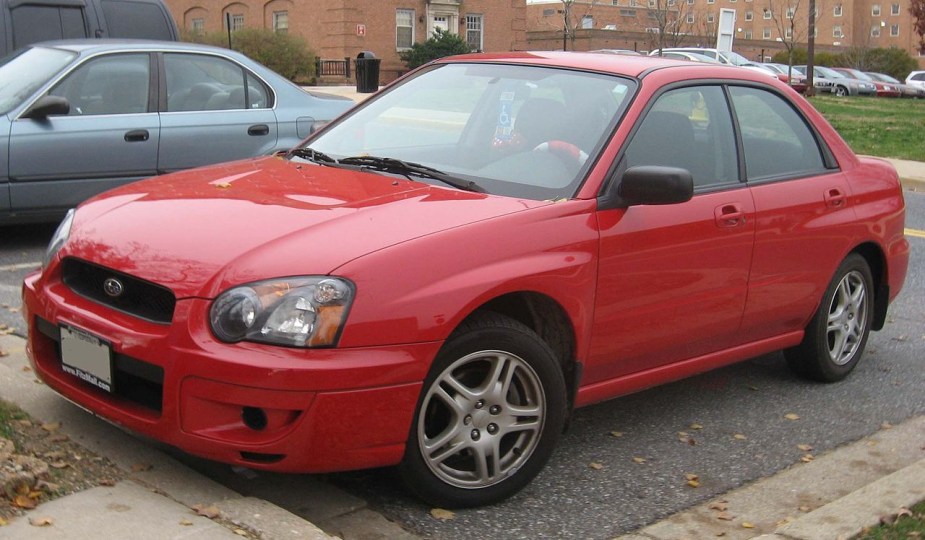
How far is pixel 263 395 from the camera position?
11.8 feet

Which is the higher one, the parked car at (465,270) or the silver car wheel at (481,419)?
the parked car at (465,270)

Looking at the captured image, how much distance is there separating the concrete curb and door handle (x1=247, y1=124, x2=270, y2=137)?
16.5ft

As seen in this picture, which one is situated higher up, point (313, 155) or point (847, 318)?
point (313, 155)

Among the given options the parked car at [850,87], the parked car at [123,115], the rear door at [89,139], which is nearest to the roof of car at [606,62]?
the parked car at [123,115]

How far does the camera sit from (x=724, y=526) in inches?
165

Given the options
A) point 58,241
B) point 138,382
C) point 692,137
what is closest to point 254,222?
point 138,382

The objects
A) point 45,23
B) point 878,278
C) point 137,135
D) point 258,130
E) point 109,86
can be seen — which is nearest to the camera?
point 878,278

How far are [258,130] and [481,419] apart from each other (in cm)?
564

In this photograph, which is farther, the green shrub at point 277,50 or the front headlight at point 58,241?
the green shrub at point 277,50

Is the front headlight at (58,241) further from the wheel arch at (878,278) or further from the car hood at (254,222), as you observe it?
the wheel arch at (878,278)

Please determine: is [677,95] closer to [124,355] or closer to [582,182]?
[582,182]

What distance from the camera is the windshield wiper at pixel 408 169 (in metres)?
4.61

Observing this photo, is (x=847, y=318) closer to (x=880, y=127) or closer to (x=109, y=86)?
(x=109, y=86)

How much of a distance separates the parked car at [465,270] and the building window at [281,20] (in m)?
44.5
